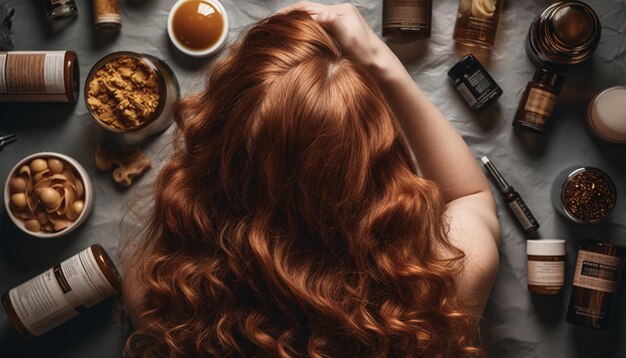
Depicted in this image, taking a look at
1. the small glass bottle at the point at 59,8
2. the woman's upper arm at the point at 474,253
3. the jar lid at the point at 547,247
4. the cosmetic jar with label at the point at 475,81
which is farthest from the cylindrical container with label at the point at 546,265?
the small glass bottle at the point at 59,8

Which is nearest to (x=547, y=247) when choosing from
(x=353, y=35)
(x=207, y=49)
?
(x=353, y=35)

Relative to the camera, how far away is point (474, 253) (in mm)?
683

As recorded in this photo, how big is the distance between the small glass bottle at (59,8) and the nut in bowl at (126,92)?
0.16 meters

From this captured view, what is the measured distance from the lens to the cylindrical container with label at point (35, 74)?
82 cm

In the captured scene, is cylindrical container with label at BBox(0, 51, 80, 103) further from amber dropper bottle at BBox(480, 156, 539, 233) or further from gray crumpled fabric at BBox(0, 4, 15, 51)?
amber dropper bottle at BBox(480, 156, 539, 233)

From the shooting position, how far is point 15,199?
→ 31.7 inches

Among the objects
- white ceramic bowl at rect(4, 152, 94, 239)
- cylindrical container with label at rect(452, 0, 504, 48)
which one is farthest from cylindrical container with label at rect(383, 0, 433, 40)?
white ceramic bowl at rect(4, 152, 94, 239)

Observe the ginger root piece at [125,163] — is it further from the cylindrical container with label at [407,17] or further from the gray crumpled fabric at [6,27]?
the cylindrical container with label at [407,17]

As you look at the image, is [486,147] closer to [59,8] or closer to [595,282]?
[595,282]

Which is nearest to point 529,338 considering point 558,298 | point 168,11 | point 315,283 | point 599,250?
point 558,298

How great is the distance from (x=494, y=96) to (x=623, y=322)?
0.42 meters

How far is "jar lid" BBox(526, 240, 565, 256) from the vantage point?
2.68ft

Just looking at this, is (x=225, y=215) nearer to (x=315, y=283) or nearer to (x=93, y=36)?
(x=315, y=283)

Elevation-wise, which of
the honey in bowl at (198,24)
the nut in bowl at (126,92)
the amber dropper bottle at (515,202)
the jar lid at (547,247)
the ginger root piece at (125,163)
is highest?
the honey in bowl at (198,24)
